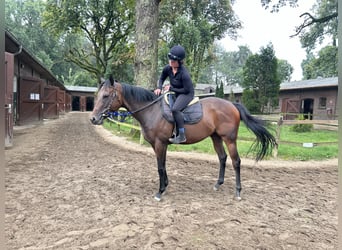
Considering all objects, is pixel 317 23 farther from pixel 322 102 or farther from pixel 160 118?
pixel 160 118

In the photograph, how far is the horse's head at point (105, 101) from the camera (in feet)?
11.5

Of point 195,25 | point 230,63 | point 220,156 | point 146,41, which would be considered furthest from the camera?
point 230,63

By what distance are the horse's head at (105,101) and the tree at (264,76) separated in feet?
49.6

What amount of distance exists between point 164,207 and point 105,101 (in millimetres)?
1669

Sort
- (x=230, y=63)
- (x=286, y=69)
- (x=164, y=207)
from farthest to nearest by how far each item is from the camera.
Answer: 1. (x=230, y=63)
2. (x=286, y=69)
3. (x=164, y=207)

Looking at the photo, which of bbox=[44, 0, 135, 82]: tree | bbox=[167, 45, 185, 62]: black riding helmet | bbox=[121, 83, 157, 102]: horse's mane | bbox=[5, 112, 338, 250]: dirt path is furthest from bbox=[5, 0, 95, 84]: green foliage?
bbox=[167, 45, 185, 62]: black riding helmet

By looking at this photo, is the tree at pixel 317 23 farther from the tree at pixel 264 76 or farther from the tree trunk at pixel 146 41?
the tree trunk at pixel 146 41

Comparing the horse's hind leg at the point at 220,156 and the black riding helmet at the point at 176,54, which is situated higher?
the black riding helmet at the point at 176,54

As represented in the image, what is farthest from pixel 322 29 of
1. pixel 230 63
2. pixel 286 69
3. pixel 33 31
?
pixel 230 63

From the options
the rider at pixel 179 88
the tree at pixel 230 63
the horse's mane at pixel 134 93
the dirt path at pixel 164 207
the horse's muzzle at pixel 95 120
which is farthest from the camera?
the tree at pixel 230 63

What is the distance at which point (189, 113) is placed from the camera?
3783 millimetres

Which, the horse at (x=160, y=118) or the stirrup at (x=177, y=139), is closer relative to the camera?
the horse at (x=160, y=118)

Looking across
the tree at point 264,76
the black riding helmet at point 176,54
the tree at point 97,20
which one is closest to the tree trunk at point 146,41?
the black riding helmet at point 176,54

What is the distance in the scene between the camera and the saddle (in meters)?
3.67
